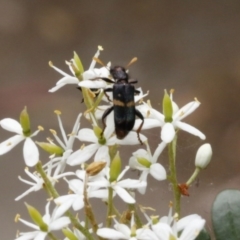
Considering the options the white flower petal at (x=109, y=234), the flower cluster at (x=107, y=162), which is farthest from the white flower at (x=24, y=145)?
the white flower petal at (x=109, y=234)

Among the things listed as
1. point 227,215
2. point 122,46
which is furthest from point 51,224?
point 122,46

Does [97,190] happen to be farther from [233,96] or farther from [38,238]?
[233,96]

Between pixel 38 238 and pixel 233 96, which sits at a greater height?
pixel 233 96

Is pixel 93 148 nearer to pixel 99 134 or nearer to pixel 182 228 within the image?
pixel 99 134

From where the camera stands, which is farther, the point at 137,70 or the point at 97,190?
the point at 137,70

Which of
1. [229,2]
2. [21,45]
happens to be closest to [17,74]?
[21,45]

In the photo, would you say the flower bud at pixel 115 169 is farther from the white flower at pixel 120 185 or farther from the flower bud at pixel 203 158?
Answer: the flower bud at pixel 203 158
